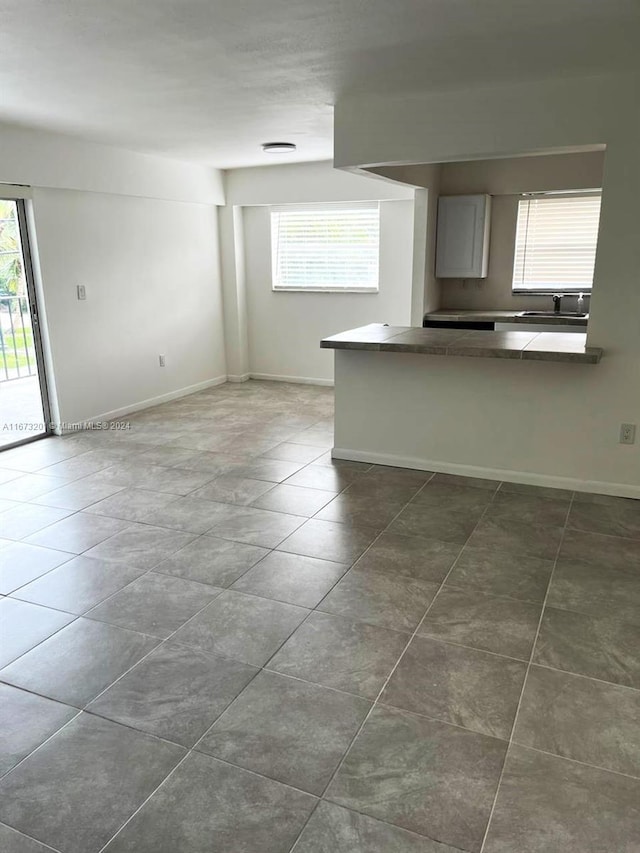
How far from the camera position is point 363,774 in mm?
1770

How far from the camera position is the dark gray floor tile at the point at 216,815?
1558mm

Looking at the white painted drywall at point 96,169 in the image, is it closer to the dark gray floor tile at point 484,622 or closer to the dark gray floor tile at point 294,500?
the dark gray floor tile at point 294,500

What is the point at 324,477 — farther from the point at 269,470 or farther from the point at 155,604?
the point at 155,604

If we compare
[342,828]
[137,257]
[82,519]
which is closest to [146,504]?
[82,519]

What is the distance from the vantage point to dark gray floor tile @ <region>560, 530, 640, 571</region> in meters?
2.97

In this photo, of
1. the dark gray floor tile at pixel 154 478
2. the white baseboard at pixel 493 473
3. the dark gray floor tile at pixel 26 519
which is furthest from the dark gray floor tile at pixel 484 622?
the dark gray floor tile at pixel 26 519

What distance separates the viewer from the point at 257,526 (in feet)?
11.2

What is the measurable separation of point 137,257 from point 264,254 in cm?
162

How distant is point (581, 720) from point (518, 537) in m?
1.34

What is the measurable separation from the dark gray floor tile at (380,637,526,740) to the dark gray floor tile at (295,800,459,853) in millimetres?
444

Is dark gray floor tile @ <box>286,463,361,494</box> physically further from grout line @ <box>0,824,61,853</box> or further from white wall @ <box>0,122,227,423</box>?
grout line @ <box>0,824,61,853</box>

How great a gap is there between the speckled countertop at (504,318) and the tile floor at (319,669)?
5.93ft

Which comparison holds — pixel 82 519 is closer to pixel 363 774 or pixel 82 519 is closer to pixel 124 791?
pixel 124 791

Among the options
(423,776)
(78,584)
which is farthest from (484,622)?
(78,584)
